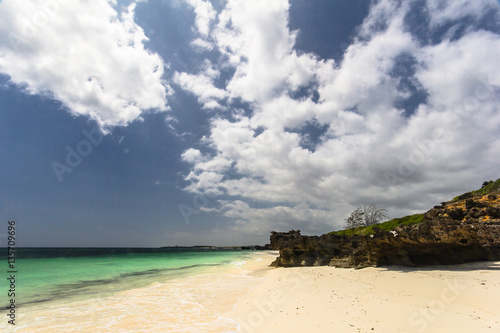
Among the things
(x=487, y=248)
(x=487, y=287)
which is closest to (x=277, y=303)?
(x=487, y=287)

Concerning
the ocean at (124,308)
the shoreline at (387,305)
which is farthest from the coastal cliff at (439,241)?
the ocean at (124,308)

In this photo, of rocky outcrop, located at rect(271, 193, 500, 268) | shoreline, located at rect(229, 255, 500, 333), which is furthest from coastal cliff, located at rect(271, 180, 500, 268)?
shoreline, located at rect(229, 255, 500, 333)

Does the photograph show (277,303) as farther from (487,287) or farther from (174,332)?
(487,287)

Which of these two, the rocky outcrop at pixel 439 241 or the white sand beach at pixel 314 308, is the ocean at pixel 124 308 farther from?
the rocky outcrop at pixel 439 241

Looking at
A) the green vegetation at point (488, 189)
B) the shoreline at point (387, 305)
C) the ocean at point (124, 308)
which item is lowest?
the ocean at point (124, 308)

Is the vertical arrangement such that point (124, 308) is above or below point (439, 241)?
below

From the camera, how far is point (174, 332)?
8.95 metres

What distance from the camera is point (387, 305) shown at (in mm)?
9188

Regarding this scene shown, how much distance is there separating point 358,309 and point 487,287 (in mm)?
6614

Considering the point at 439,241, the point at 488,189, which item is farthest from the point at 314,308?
the point at 488,189

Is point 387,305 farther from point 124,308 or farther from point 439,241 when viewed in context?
point 124,308

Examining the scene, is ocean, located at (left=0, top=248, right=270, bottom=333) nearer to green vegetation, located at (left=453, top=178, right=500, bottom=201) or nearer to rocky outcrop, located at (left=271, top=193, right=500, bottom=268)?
rocky outcrop, located at (left=271, top=193, right=500, bottom=268)

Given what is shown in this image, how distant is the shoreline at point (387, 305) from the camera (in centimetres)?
732

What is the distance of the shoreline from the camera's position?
7.32 m
